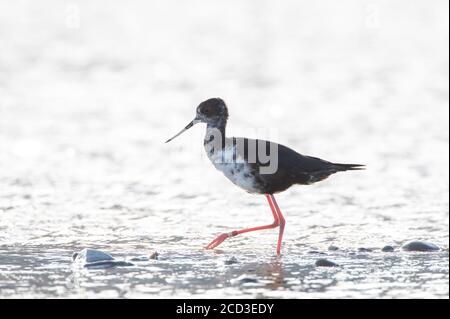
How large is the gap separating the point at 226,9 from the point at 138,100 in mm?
11250

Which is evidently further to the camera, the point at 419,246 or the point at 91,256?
the point at 419,246

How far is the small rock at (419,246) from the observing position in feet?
31.7

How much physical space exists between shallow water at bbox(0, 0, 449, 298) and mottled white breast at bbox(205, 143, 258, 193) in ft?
1.86

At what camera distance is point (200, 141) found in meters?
16.3

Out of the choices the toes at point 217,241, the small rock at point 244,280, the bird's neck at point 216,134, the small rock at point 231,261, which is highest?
the bird's neck at point 216,134

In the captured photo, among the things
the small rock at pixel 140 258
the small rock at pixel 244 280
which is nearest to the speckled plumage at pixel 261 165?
the small rock at pixel 140 258

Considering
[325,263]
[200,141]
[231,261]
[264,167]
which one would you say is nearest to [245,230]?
[264,167]

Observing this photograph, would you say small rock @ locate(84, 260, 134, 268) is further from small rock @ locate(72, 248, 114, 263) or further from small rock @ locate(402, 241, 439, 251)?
small rock @ locate(402, 241, 439, 251)

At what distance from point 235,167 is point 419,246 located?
191 centimetres

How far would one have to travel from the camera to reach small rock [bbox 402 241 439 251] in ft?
31.7

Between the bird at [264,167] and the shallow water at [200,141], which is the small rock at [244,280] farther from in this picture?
the bird at [264,167]

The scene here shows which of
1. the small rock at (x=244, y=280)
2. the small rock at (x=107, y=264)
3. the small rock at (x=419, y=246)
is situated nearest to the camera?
the small rock at (x=244, y=280)

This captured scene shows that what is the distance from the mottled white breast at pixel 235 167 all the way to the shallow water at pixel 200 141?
22.3 inches

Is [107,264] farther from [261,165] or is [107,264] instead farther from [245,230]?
[261,165]
